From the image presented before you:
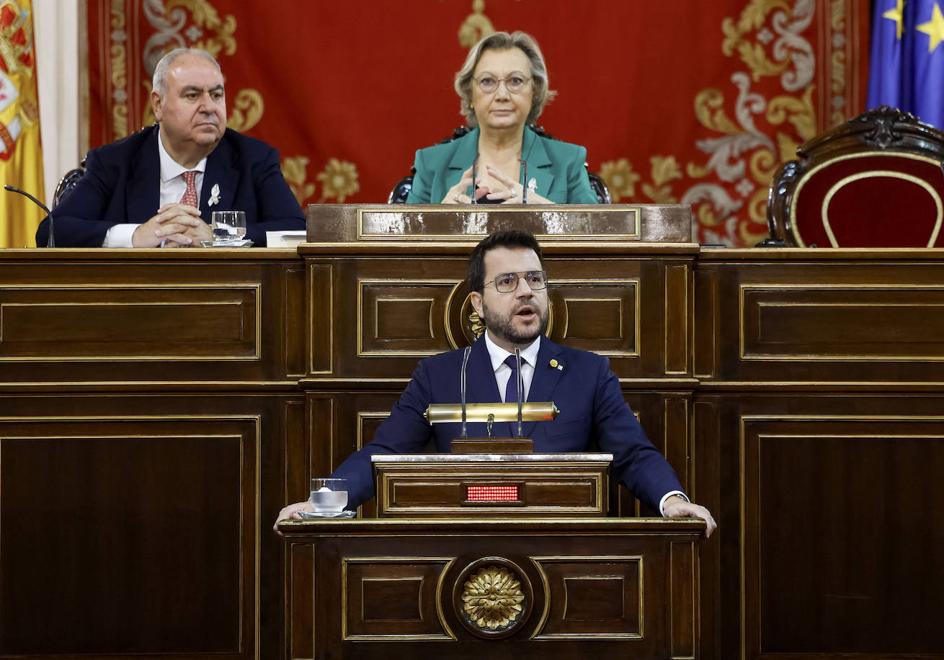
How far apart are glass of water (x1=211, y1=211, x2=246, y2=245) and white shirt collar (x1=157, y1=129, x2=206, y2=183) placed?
1.47ft

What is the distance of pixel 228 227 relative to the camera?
11.5 feet

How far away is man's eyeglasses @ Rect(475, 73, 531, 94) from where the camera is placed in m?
3.88

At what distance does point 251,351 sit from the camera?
3383 mm

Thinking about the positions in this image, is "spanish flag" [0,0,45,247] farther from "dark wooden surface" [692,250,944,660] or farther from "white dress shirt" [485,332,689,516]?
"dark wooden surface" [692,250,944,660]

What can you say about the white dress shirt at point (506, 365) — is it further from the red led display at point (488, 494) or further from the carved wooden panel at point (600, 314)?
the red led display at point (488, 494)

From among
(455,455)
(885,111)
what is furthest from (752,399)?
(885,111)

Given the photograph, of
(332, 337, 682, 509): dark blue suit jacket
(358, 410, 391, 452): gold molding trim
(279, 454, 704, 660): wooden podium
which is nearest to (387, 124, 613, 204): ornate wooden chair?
(358, 410, 391, 452): gold molding trim

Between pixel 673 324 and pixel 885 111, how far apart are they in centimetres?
137

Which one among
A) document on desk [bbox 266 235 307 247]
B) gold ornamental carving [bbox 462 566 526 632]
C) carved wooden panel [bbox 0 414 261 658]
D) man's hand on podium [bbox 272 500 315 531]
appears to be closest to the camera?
gold ornamental carving [bbox 462 566 526 632]

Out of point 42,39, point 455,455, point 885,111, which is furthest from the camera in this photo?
point 42,39

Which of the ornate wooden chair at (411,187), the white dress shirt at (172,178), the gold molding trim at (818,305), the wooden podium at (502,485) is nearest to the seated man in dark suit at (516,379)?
the wooden podium at (502,485)

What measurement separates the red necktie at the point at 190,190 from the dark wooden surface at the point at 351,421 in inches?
21.1

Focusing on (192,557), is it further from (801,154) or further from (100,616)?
(801,154)

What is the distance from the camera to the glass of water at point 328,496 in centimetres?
262
